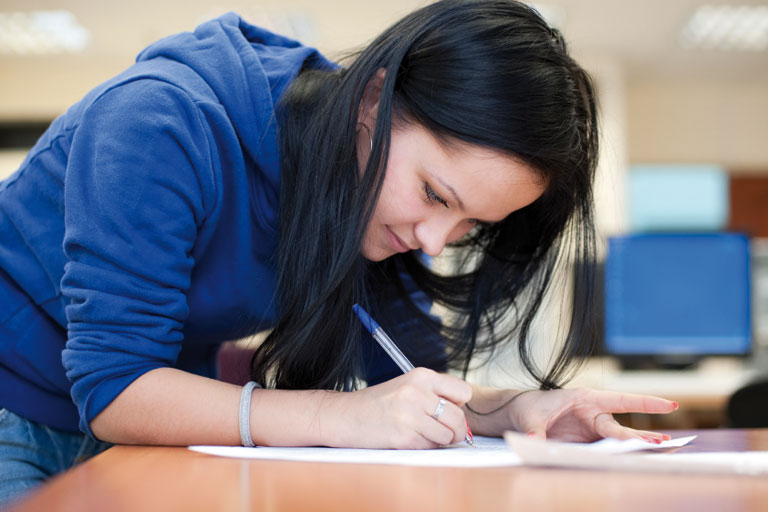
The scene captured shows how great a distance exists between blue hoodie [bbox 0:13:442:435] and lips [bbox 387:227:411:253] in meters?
0.14

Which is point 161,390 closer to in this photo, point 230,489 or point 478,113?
point 230,489

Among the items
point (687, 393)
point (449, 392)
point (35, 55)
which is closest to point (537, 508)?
point (449, 392)

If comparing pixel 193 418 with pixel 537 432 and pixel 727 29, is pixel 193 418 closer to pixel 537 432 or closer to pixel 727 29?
pixel 537 432

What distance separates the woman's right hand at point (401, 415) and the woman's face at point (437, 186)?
0.20m

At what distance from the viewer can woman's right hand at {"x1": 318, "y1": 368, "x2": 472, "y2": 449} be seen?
A: 0.74 m

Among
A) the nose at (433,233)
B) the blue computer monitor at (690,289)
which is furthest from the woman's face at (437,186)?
the blue computer monitor at (690,289)

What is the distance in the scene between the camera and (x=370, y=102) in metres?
0.92

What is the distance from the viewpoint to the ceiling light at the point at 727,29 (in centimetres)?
516

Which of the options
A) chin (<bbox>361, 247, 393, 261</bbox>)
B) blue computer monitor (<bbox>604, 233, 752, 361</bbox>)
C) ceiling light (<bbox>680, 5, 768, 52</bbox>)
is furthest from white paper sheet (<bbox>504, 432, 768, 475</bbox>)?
ceiling light (<bbox>680, 5, 768, 52</bbox>)

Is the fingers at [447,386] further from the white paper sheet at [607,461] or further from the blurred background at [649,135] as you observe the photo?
the blurred background at [649,135]

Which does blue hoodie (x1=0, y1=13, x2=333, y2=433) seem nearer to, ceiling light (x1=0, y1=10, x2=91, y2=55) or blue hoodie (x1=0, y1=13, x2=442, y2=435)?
blue hoodie (x1=0, y1=13, x2=442, y2=435)

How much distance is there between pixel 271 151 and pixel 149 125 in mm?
159

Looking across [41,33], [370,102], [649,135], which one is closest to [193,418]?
[370,102]

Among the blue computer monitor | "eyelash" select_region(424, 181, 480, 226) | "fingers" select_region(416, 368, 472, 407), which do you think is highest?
"eyelash" select_region(424, 181, 480, 226)
